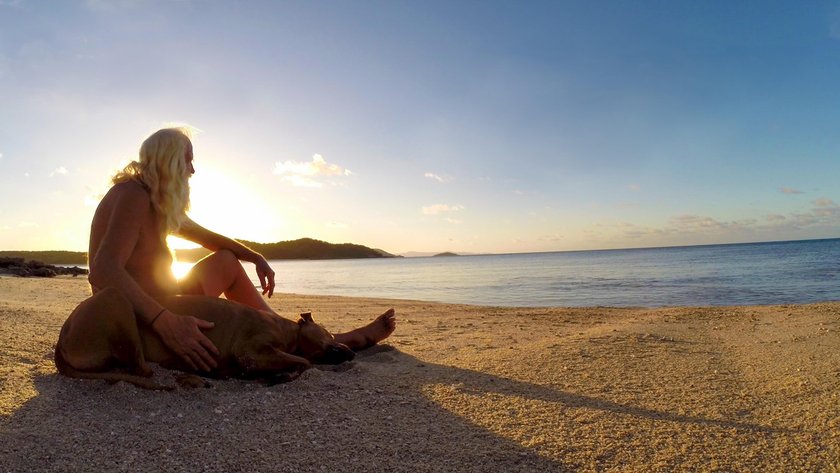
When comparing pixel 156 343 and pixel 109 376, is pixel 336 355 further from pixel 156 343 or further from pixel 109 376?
pixel 109 376

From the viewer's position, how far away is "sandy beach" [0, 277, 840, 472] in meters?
2.09

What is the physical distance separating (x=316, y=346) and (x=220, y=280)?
2.57 feet

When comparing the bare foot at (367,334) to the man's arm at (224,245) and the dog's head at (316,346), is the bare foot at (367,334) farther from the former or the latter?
the man's arm at (224,245)

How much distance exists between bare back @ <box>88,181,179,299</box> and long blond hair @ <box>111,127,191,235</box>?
51 mm

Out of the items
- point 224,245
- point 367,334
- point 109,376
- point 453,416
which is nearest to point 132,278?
point 109,376

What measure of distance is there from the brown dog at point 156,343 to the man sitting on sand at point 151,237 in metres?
0.08

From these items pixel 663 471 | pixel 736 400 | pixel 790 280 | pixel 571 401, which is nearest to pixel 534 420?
pixel 571 401

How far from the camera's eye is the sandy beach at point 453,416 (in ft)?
6.86

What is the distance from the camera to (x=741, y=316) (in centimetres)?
716

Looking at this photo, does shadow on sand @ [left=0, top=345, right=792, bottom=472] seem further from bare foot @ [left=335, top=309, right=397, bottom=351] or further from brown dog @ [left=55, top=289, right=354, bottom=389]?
bare foot @ [left=335, top=309, right=397, bottom=351]

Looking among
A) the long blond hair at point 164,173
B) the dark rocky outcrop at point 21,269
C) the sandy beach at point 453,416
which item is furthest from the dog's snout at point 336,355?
the dark rocky outcrop at point 21,269

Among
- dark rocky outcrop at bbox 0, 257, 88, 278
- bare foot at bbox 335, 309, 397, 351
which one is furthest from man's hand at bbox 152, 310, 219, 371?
dark rocky outcrop at bbox 0, 257, 88, 278

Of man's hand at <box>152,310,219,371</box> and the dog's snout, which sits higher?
man's hand at <box>152,310,219,371</box>

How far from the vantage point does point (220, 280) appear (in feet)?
11.6
